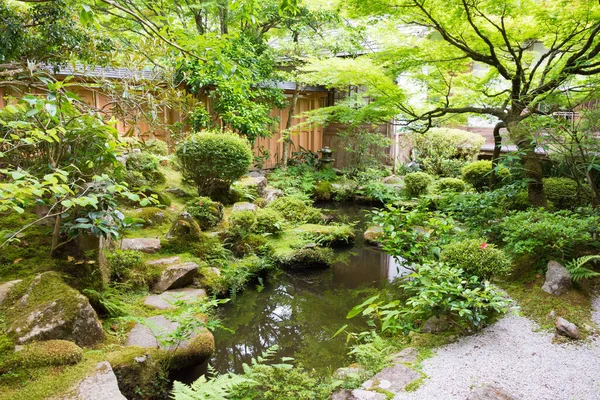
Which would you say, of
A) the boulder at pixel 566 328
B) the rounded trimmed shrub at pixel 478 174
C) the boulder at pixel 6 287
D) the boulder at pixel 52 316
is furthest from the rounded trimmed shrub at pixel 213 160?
the boulder at pixel 566 328

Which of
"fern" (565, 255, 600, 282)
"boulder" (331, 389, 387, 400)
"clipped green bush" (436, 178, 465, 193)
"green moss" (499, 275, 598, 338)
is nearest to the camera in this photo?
"boulder" (331, 389, 387, 400)

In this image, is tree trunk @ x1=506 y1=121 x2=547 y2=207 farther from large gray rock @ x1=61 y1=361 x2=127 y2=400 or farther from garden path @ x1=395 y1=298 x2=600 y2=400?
large gray rock @ x1=61 y1=361 x2=127 y2=400

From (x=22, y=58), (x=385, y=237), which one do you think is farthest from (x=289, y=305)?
(x=22, y=58)

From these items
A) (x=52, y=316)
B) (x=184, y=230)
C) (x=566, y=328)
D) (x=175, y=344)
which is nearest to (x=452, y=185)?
(x=566, y=328)

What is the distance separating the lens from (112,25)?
10.4 m

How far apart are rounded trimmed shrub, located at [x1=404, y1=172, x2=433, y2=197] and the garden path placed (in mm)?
7180

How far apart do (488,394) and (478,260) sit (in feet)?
5.83

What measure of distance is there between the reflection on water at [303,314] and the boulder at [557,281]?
5.83ft

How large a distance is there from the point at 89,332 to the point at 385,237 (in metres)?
3.64

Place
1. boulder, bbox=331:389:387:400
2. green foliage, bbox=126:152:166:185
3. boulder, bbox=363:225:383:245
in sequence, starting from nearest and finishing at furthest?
boulder, bbox=331:389:387:400 → green foliage, bbox=126:152:166:185 → boulder, bbox=363:225:383:245

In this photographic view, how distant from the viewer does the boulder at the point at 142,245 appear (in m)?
5.81

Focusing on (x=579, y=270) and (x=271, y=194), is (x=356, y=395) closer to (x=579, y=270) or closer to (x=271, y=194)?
(x=579, y=270)

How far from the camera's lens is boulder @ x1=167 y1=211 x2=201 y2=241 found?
630cm

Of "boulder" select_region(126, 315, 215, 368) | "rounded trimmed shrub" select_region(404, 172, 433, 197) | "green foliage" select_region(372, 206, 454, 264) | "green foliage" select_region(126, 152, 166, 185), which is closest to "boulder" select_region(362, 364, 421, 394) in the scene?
"boulder" select_region(126, 315, 215, 368)
